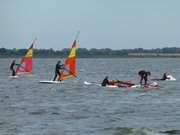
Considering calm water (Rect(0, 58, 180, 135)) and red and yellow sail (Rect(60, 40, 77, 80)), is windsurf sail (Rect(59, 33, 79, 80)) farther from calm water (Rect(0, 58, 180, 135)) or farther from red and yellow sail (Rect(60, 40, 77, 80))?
calm water (Rect(0, 58, 180, 135))

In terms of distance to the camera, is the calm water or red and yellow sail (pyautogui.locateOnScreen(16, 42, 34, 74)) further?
red and yellow sail (pyautogui.locateOnScreen(16, 42, 34, 74))

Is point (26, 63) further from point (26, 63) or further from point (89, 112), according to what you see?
point (89, 112)

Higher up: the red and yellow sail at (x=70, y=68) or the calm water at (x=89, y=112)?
the red and yellow sail at (x=70, y=68)

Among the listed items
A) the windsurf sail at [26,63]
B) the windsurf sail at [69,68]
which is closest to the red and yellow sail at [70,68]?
the windsurf sail at [69,68]

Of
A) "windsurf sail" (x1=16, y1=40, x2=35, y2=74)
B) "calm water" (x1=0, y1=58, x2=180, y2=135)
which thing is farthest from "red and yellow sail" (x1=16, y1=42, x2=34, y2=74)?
"calm water" (x1=0, y1=58, x2=180, y2=135)

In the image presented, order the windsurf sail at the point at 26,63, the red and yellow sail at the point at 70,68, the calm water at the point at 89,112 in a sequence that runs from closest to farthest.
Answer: the calm water at the point at 89,112
the red and yellow sail at the point at 70,68
the windsurf sail at the point at 26,63

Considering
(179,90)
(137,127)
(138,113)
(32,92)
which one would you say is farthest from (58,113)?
(179,90)

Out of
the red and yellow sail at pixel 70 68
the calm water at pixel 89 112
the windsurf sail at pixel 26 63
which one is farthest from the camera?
the windsurf sail at pixel 26 63

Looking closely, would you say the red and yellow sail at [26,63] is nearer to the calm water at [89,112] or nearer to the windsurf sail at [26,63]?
the windsurf sail at [26,63]

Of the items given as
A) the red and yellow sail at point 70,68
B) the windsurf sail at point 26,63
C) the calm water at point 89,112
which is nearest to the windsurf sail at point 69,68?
the red and yellow sail at point 70,68

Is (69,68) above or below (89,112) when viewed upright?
above

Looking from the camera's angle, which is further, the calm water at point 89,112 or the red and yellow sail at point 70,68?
the red and yellow sail at point 70,68

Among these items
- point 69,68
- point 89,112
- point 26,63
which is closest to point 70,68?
point 69,68

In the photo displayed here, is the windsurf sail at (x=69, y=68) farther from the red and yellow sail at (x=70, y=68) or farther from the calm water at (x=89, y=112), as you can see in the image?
the calm water at (x=89, y=112)
